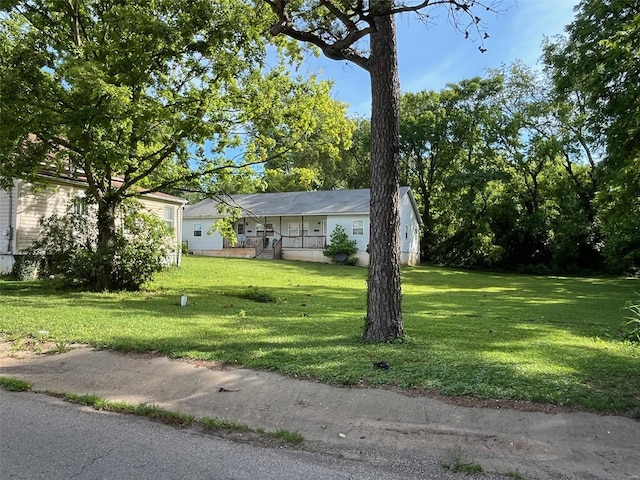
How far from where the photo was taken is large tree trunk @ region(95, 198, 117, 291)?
42.0ft

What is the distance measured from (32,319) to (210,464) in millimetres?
6524

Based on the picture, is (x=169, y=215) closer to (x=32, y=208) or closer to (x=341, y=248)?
(x=32, y=208)

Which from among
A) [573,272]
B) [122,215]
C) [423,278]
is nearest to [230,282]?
[122,215]

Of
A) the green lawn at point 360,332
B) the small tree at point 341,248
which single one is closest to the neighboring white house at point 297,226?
the small tree at point 341,248

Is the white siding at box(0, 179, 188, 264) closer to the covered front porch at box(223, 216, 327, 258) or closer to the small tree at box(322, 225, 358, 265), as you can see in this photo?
the covered front porch at box(223, 216, 327, 258)

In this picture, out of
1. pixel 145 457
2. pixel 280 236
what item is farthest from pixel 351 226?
pixel 145 457

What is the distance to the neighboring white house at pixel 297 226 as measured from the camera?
31.2 meters

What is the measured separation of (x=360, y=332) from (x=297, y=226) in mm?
26285

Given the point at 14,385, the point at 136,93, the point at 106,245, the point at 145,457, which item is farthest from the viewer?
the point at 106,245

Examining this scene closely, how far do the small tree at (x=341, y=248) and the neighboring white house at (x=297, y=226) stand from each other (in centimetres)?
64

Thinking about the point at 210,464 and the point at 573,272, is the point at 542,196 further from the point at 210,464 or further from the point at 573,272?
the point at 210,464

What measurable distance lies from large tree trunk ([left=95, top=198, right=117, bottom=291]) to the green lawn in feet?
2.53

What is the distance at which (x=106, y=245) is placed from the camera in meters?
13.0

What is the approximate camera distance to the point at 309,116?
13742mm
